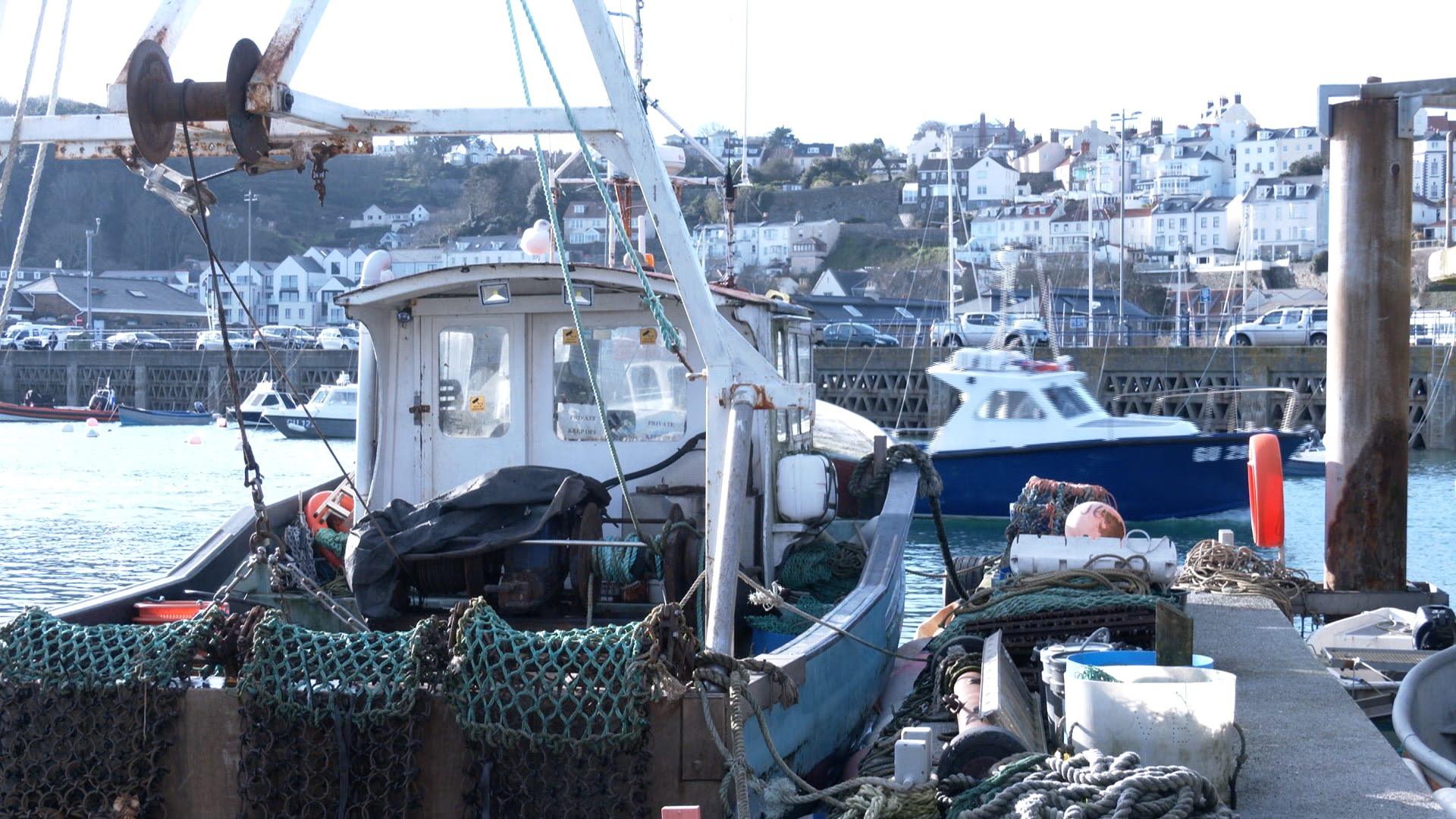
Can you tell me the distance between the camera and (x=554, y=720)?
4.62 meters

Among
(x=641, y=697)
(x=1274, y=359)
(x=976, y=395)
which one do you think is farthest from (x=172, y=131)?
(x=1274, y=359)

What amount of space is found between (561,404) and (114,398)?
5619 centimetres

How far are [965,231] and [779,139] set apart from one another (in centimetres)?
10144

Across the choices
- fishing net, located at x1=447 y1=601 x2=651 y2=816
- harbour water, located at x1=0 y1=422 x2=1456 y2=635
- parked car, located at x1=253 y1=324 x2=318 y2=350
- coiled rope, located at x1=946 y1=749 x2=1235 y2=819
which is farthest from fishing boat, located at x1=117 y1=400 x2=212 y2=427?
coiled rope, located at x1=946 y1=749 x2=1235 y2=819

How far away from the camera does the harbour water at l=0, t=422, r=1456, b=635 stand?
63.9 ft

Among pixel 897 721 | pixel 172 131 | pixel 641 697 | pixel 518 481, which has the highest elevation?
pixel 172 131

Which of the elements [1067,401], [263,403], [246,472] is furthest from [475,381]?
[263,403]

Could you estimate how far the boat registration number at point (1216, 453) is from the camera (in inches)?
866

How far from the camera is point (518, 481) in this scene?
7.48 meters

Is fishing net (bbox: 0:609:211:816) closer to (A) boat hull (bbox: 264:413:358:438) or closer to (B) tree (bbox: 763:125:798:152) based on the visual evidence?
(A) boat hull (bbox: 264:413:358:438)

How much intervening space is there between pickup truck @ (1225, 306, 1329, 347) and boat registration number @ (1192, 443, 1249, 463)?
24.6 meters

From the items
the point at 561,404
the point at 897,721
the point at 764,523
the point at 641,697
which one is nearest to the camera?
the point at 641,697

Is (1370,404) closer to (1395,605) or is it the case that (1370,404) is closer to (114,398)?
(1395,605)

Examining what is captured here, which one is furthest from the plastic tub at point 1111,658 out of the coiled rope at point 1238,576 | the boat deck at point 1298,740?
the coiled rope at point 1238,576
